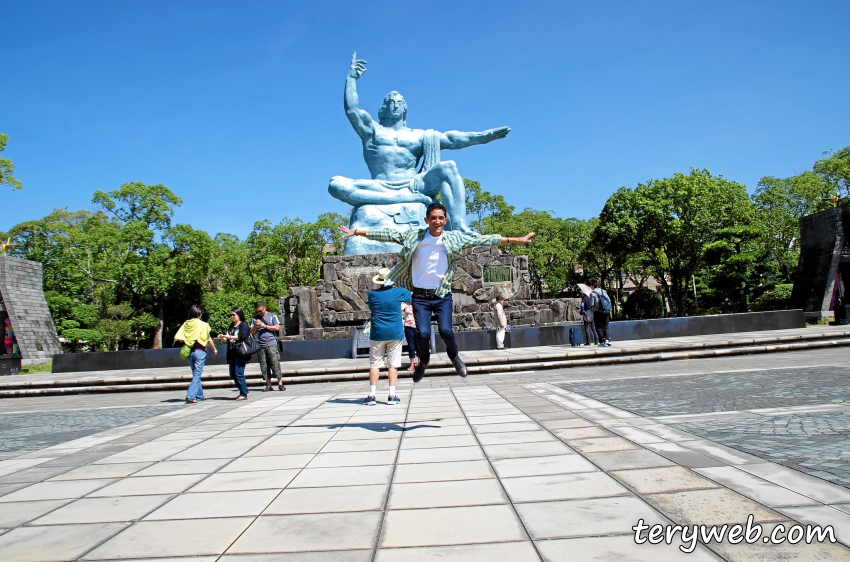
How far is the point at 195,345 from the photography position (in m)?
9.20

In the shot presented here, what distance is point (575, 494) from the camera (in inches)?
108

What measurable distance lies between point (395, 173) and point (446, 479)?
57.4 feet

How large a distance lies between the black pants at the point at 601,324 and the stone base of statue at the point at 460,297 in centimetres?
388

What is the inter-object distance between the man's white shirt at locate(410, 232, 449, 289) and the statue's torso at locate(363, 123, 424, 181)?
1489 centimetres

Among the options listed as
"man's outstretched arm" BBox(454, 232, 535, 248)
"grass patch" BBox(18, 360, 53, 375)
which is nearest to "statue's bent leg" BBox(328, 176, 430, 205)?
"grass patch" BBox(18, 360, 53, 375)

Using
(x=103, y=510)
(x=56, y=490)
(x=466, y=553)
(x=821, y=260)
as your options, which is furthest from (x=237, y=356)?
(x=821, y=260)

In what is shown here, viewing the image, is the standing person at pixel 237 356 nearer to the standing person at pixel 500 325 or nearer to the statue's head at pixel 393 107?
the standing person at pixel 500 325

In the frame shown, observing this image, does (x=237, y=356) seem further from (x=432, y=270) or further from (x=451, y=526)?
(x=451, y=526)

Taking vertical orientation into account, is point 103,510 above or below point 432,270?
below

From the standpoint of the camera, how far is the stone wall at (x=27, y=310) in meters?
24.5

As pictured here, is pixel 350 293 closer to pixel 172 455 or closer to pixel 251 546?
pixel 172 455

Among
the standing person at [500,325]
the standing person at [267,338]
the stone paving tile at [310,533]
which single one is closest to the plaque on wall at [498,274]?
the standing person at [500,325]

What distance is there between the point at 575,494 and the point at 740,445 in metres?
1.45

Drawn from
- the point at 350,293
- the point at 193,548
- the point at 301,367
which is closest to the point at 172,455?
the point at 193,548
